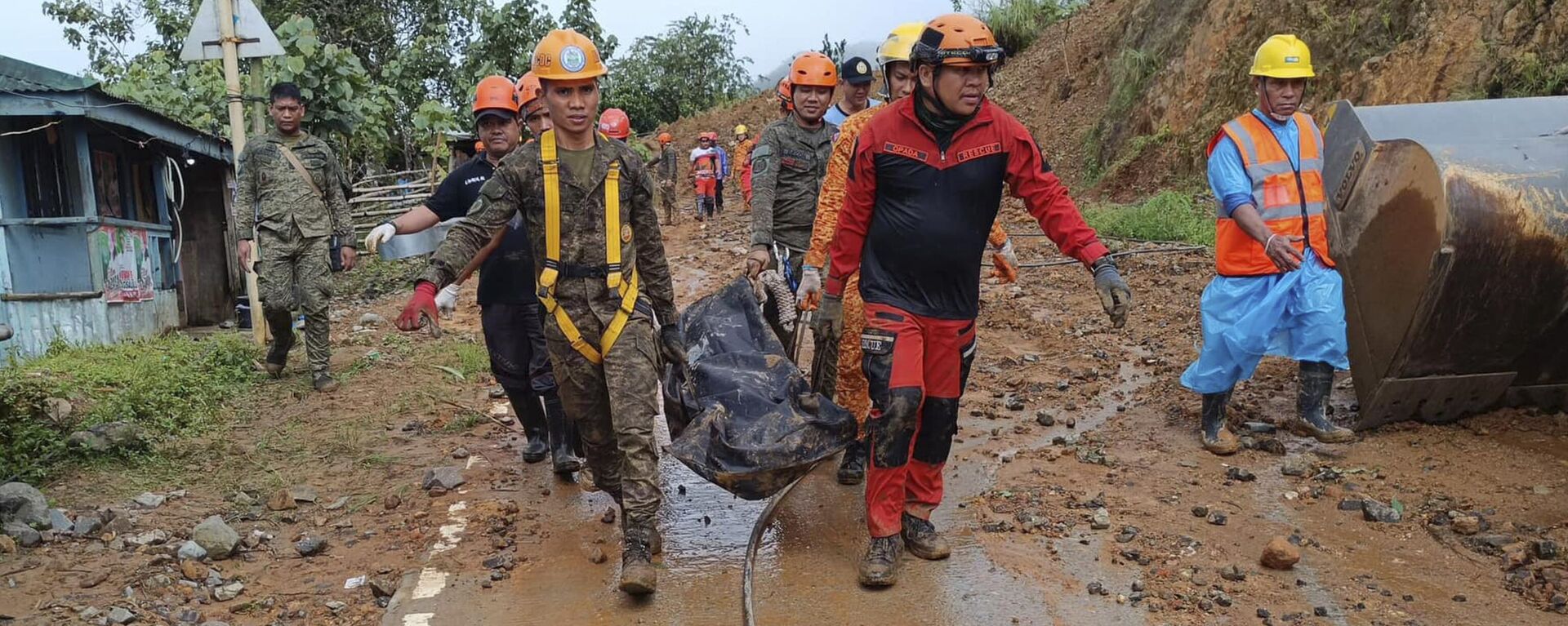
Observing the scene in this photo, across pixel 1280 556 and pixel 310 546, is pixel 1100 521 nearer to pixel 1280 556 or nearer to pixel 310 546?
pixel 1280 556

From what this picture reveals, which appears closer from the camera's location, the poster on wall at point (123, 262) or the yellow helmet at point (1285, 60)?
the yellow helmet at point (1285, 60)

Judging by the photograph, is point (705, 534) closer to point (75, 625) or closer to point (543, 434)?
point (543, 434)

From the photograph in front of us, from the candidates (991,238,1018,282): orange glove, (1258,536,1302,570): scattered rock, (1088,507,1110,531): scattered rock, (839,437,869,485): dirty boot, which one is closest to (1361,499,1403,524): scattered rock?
(1258,536,1302,570): scattered rock

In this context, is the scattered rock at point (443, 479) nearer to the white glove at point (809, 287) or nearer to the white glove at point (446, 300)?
the white glove at point (446, 300)

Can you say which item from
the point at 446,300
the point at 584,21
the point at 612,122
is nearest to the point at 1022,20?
the point at 584,21

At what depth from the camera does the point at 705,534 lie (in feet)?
15.5

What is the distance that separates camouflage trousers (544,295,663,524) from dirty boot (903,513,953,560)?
0.98m

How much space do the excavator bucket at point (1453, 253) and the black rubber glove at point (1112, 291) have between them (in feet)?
6.38

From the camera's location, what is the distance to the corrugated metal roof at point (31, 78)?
28.8ft

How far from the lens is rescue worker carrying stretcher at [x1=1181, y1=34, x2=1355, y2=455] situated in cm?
518

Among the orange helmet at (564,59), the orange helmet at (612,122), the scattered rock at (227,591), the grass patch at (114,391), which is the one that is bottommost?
the scattered rock at (227,591)

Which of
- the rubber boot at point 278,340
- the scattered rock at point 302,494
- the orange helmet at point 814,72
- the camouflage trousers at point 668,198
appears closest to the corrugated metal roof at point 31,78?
the rubber boot at point 278,340

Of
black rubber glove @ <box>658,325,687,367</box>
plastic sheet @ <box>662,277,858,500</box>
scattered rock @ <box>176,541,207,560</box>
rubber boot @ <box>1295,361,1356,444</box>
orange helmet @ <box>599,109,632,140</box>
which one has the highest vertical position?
orange helmet @ <box>599,109,632,140</box>

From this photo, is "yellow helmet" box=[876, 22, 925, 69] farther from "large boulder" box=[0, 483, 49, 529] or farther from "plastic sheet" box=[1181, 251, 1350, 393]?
"large boulder" box=[0, 483, 49, 529]
